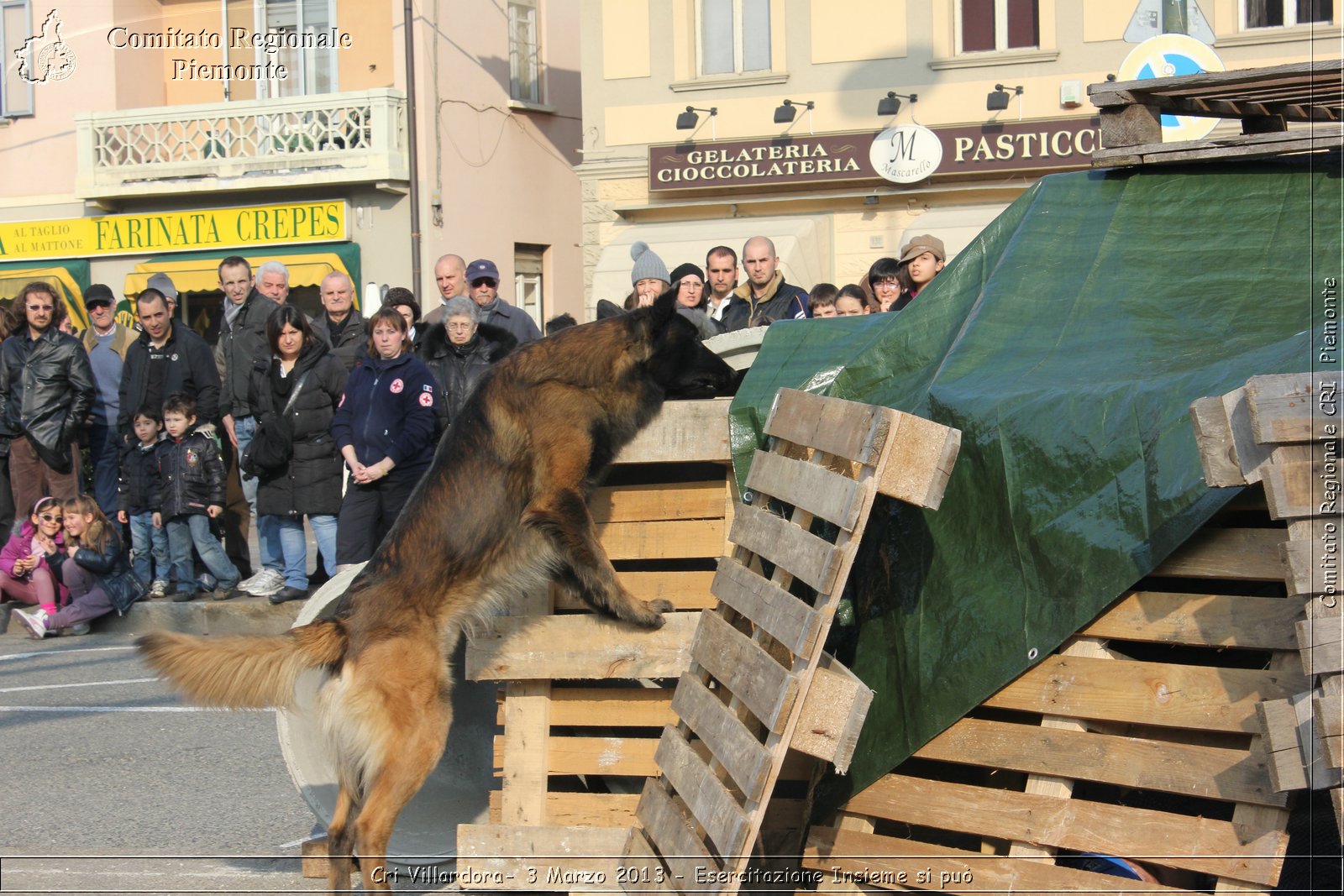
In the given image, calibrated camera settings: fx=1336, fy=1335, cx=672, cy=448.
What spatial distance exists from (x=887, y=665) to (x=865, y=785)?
0.41 metres

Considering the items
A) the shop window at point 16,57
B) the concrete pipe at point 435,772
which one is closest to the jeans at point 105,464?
the concrete pipe at point 435,772

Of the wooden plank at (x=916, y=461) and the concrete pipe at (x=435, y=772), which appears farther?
the concrete pipe at (x=435, y=772)

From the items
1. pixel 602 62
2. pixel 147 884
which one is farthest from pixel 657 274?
pixel 602 62

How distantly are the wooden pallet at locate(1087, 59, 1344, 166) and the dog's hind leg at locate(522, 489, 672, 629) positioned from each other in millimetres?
2268

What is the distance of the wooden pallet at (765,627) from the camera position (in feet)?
12.6

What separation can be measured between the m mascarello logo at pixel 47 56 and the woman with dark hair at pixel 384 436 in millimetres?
17451

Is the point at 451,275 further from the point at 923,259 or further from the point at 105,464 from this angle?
the point at 923,259

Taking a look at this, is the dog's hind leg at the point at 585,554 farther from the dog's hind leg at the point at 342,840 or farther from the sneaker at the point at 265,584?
the sneaker at the point at 265,584

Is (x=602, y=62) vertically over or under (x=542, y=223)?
over

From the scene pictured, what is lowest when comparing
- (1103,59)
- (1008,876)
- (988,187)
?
(1008,876)

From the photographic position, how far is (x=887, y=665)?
4.44m

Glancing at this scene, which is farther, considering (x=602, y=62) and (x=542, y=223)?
(x=542, y=223)

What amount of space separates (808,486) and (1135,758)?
1.24m

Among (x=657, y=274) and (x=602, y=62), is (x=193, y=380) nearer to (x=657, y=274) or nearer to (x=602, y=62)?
(x=657, y=274)
